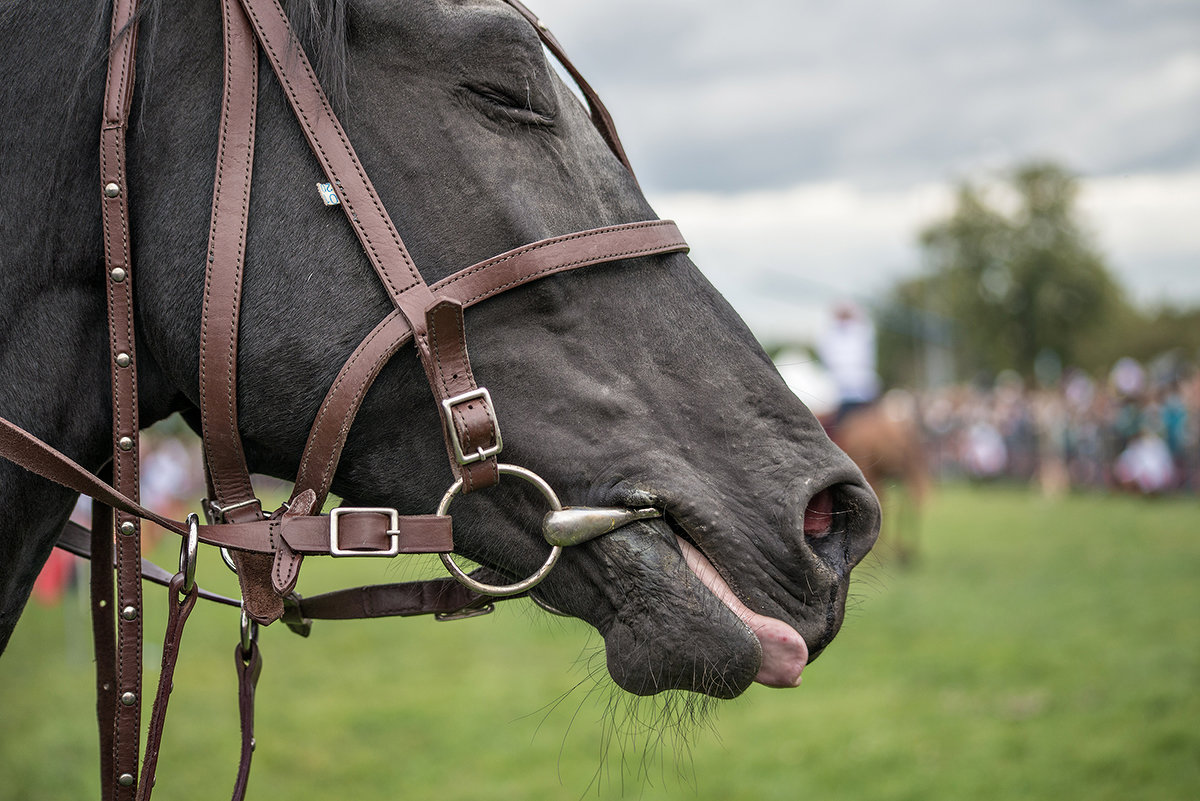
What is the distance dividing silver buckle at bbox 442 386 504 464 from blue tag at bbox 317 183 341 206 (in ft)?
1.28

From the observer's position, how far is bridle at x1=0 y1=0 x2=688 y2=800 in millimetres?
1542

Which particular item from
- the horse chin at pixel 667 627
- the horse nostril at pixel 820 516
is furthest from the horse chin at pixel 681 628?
the horse nostril at pixel 820 516

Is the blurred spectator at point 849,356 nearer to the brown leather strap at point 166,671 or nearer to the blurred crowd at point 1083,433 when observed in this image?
the blurred crowd at point 1083,433

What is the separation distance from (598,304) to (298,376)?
0.53 meters

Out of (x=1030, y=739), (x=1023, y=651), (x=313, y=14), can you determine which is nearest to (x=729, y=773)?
(x=1030, y=739)

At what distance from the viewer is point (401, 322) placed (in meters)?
1.55

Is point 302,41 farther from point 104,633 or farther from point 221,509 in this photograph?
point 104,633

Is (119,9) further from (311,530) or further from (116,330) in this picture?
(311,530)

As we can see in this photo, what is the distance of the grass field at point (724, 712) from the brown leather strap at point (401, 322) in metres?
0.37

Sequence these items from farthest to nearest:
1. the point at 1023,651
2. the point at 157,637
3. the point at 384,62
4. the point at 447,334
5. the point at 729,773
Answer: the point at 157,637 < the point at 1023,651 < the point at 729,773 < the point at 384,62 < the point at 447,334

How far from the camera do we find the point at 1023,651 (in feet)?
21.6

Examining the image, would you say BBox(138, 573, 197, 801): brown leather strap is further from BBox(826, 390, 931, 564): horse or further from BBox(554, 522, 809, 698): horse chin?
BBox(826, 390, 931, 564): horse

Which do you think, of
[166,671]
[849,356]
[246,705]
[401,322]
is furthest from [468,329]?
[849,356]

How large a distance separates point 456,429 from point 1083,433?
67.7ft
